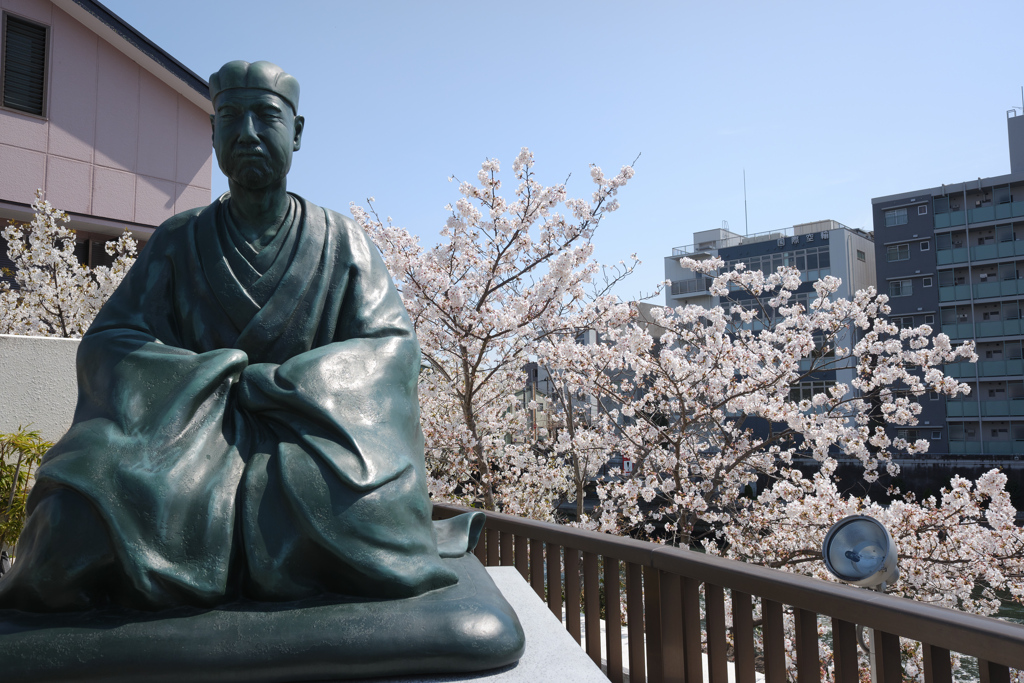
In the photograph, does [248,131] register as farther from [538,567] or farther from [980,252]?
[980,252]

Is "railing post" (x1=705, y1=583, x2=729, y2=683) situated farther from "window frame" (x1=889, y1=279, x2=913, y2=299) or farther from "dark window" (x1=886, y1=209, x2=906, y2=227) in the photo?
"dark window" (x1=886, y1=209, x2=906, y2=227)

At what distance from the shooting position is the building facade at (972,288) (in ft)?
92.4

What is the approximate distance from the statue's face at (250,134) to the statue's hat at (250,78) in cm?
2

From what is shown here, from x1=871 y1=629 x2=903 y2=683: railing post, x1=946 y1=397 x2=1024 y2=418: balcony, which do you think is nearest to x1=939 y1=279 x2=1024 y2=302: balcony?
x1=946 y1=397 x2=1024 y2=418: balcony

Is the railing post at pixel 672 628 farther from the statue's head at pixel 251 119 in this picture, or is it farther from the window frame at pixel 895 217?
the window frame at pixel 895 217

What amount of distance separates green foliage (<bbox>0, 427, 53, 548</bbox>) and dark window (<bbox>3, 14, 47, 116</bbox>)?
613 cm

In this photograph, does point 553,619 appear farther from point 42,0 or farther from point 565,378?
point 42,0

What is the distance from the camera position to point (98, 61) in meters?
9.59

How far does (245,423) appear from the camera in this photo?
240 cm

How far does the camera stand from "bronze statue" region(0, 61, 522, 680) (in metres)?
2.02

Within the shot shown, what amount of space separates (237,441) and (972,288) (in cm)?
3331

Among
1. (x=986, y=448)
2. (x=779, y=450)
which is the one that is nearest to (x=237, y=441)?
(x=779, y=450)

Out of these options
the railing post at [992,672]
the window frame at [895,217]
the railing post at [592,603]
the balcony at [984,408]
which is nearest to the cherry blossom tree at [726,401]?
the railing post at [592,603]

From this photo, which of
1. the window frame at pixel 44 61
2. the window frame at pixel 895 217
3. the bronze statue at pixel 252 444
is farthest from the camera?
the window frame at pixel 895 217
